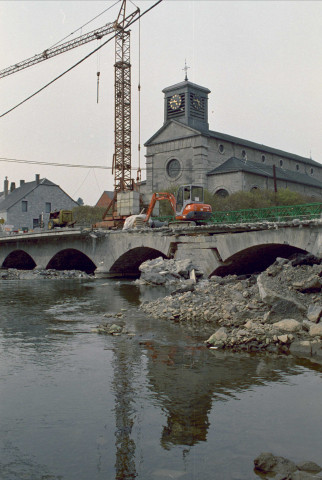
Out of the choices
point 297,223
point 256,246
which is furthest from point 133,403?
point 256,246

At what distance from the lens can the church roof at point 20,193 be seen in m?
64.8

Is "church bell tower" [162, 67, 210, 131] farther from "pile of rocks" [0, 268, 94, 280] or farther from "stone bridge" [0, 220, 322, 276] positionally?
"pile of rocks" [0, 268, 94, 280]

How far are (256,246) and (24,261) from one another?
3519cm

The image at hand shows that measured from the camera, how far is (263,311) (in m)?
12.6

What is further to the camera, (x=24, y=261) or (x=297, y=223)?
(x=24, y=261)

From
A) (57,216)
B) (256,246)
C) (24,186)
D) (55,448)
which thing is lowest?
(55,448)

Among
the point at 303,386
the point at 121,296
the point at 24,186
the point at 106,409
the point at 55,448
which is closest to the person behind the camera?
the point at 55,448

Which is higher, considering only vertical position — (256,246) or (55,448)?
(256,246)

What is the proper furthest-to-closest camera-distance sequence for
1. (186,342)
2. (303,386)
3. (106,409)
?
(186,342)
(303,386)
(106,409)

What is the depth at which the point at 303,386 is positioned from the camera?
7789 mm

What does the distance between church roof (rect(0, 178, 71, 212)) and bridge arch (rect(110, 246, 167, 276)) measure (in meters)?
34.3

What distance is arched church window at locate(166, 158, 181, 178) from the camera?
5406 centimetres

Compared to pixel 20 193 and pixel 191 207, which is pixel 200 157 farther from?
pixel 20 193

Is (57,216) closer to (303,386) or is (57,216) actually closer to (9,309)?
(9,309)
